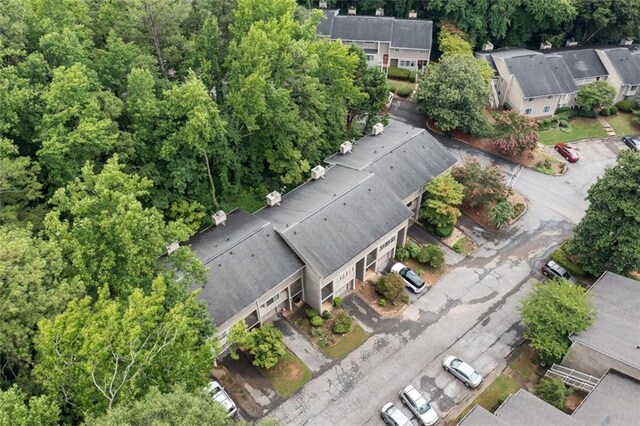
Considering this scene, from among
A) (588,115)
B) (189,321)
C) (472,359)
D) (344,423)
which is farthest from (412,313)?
(588,115)

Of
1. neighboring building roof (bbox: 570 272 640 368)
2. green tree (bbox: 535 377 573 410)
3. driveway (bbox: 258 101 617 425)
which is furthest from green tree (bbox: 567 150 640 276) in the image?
green tree (bbox: 535 377 573 410)

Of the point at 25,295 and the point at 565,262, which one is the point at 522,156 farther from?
the point at 25,295

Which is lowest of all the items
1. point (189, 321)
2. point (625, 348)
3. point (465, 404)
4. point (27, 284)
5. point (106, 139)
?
Result: point (465, 404)

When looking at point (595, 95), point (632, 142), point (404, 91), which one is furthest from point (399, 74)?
point (632, 142)

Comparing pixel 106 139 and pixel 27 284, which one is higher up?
pixel 106 139

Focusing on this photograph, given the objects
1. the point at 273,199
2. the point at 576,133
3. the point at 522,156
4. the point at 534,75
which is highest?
the point at 534,75

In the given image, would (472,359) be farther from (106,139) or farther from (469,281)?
(106,139)
